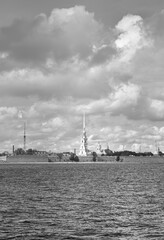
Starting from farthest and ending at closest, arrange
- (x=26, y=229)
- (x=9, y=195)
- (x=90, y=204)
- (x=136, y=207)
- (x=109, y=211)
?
(x=9, y=195) < (x=90, y=204) < (x=136, y=207) < (x=109, y=211) < (x=26, y=229)

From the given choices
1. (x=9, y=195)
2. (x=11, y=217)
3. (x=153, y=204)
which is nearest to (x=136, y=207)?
(x=153, y=204)

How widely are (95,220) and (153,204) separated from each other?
49.2 feet

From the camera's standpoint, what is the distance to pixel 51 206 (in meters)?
56.2

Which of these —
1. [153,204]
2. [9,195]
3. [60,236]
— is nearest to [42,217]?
[60,236]

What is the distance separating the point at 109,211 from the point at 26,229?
45.3 feet

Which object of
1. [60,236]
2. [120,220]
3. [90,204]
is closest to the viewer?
[60,236]

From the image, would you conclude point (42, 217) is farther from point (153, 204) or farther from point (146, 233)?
point (153, 204)

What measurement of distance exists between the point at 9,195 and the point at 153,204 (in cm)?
2475

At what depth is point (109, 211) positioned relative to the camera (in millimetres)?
51312

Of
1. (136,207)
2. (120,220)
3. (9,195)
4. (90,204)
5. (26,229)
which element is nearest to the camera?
(26,229)

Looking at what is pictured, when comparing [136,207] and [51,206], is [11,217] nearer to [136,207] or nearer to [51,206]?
[51,206]

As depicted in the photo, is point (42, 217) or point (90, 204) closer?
point (42, 217)

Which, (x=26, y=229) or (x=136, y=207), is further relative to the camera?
(x=136, y=207)

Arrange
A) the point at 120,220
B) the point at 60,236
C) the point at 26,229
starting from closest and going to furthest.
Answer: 1. the point at 60,236
2. the point at 26,229
3. the point at 120,220
